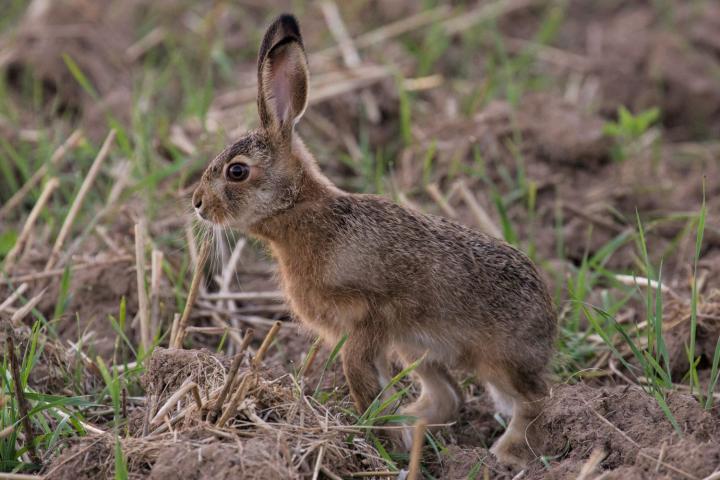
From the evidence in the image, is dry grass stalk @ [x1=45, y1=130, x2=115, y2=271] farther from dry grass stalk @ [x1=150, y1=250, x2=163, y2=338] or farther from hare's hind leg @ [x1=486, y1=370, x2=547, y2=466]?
hare's hind leg @ [x1=486, y1=370, x2=547, y2=466]

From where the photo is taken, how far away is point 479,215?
6184 mm

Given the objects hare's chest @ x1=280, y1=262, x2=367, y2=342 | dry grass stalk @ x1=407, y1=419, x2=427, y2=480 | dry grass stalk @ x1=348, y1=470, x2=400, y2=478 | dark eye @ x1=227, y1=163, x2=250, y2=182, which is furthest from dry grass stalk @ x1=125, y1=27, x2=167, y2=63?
dry grass stalk @ x1=407, y1=419, x2=427, y2=480

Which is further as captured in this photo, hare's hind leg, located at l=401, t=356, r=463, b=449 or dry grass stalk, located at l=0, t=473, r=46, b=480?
hare's hind leg, located at l=401, t=356, r=463, b=449

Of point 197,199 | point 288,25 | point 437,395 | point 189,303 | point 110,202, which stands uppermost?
point 288,25

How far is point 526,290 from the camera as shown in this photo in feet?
15.3

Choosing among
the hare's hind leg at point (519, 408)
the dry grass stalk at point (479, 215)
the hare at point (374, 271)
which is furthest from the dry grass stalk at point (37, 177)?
the hare's hind leg at point (519, 408)

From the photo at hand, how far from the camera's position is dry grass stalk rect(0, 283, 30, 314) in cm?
512

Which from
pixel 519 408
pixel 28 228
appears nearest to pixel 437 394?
pixel 519 408

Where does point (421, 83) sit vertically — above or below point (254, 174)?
below

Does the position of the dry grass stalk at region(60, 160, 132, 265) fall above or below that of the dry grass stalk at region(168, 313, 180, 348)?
above

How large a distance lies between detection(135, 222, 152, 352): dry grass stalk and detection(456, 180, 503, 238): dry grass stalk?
202 cm

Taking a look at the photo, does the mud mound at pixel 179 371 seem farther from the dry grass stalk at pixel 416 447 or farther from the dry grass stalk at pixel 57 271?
the dry grass stalk at pixel 57 271

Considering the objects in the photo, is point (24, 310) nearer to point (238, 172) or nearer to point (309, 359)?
point (238, 172)

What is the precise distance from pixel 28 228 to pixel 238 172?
170 cm
